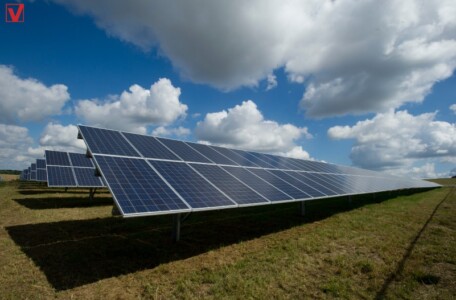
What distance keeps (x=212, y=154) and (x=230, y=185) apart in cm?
Answer: 487

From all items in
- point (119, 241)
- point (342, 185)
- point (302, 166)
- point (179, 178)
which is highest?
point (302, 166)

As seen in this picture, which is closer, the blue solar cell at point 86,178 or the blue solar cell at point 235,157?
the blue solar cell at point 235,157

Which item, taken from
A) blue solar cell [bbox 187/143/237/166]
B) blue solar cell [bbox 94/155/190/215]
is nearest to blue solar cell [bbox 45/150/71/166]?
blue solar cell [bbox 187/143/237/166]

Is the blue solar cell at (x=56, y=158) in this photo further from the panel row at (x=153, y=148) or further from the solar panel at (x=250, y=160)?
the solar panel at (x=250, y=160)

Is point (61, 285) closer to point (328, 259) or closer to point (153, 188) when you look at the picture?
point (153, 188)

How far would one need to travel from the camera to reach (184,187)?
1026 centimetres

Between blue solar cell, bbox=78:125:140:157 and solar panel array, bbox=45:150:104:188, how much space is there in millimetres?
11997

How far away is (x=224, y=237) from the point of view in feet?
40.9

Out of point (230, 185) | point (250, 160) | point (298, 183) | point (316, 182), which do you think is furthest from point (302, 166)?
point (230, 185)

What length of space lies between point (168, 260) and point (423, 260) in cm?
833

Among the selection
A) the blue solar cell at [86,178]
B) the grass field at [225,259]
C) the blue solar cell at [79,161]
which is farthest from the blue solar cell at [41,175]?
the grass field at [225,259]

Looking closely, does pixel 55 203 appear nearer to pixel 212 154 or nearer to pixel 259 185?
pixel 212 154

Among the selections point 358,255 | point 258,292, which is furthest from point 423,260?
point 258,292

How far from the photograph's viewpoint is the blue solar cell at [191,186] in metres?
9.60
